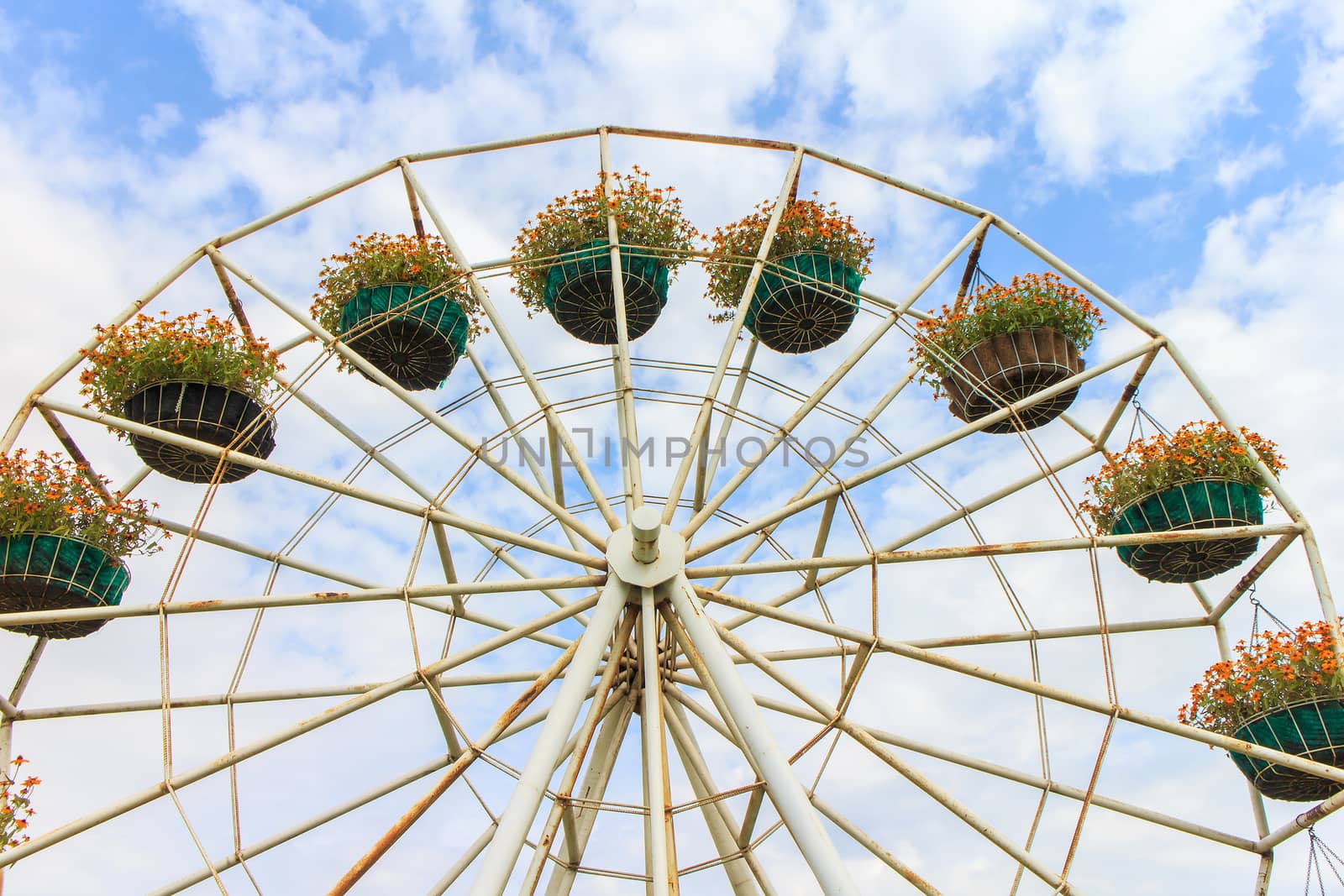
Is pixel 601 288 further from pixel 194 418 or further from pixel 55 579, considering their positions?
pixel 55 579

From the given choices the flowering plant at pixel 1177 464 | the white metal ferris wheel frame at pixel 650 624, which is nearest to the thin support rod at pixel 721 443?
the white metal ferris wheel frame at pixel 650 624

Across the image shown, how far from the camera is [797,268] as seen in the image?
944 centimetres

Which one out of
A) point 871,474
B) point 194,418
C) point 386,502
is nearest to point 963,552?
point 871,474

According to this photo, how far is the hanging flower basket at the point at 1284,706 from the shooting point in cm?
702

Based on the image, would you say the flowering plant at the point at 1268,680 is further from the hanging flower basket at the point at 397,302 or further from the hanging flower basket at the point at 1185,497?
the hanging flower basket at the point at 397,302

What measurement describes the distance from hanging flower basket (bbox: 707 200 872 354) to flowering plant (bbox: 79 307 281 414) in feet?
12.7

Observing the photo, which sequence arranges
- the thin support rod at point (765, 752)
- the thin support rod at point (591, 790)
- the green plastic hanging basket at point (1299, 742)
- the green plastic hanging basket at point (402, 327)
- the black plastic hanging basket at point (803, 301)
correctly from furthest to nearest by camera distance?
1. the black plastic hanging basket at point (803, 301)
2. the green plastic hanging basket at point (402, 327)
3. the thin support rod at point (591, 790)
4. the green plastic hanging basket at point (1299, 742)
5. the thin support rod at point (765, 752)

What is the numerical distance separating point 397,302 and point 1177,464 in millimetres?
6164

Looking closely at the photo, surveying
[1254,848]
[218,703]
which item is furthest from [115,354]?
[1254,848]

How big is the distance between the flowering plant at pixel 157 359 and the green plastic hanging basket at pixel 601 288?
265 centimetres

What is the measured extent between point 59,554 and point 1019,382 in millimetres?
7078

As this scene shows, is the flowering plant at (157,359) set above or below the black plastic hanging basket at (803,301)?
below

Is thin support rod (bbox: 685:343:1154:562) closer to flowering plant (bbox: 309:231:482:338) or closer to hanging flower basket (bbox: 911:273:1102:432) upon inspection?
hanging flower basket (bbox: 911:273:1102:432)

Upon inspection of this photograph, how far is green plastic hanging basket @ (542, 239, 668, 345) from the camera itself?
9125 mm
